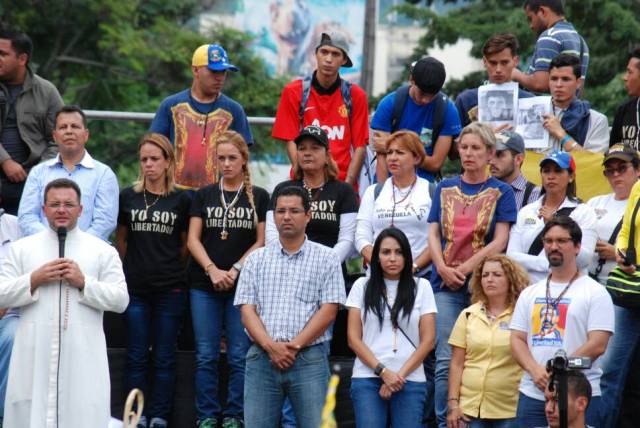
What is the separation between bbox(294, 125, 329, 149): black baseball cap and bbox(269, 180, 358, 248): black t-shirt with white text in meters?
0.32

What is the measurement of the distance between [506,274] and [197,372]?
236 cm

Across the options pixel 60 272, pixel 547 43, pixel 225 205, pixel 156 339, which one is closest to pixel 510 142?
pixel 547 43

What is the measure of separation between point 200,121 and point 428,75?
5.92 ft

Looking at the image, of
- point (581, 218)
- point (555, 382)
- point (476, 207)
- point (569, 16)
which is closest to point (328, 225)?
point (476, 207)

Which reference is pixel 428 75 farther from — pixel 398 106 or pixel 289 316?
pixel 289 316

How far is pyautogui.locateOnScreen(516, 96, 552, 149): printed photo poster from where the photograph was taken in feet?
37.1

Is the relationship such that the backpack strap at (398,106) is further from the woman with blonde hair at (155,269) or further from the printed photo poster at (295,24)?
the printed photo poster at (295,24)

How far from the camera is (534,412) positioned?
916 cm

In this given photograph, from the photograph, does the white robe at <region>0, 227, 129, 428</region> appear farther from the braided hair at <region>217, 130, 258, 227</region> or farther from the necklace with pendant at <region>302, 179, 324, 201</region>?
the necklace with pendant at <region>302, 179, 324, 201</region>

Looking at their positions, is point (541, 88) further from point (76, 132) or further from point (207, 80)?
point (76, 132)

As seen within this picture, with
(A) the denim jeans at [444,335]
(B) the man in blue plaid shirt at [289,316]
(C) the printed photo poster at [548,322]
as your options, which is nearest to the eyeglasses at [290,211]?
(B) the man in blue plaid shirt at [289,316]

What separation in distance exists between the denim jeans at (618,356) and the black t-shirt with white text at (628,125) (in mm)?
1742

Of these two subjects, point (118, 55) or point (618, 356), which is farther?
point (118, 55)

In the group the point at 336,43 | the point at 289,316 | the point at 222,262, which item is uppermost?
the point at 336,43
